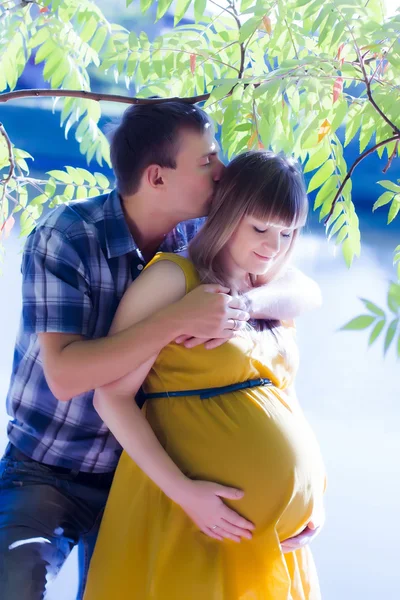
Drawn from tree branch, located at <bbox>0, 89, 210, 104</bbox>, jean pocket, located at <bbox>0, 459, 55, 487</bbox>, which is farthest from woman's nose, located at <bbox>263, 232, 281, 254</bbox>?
jean pocket, located at <bbox>0, 459, 55, 487</bbox>

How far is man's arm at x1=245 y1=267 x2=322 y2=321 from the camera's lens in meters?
1.38

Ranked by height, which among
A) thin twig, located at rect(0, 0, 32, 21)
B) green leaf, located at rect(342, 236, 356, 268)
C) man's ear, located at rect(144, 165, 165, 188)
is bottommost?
green leaf, located at rect(342, 236, 356, 268)

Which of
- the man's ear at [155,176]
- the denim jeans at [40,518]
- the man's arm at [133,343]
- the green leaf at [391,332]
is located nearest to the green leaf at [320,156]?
the man's ear at [155,176]

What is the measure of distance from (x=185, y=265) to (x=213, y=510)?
0.44 m

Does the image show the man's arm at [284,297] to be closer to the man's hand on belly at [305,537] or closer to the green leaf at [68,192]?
the man's hand on belly at [305,537]

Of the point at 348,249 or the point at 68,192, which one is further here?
the point at 68,192

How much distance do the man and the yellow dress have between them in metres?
0.09

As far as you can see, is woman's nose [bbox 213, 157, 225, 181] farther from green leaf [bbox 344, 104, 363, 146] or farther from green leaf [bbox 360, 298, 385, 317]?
green leaf [bbox 360, 298, 385, 317]

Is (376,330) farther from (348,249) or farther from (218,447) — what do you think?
(348,249)

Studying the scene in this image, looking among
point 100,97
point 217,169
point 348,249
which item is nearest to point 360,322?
point 217,169

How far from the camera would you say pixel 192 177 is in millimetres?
1423

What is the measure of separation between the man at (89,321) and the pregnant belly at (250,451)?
0.43ft

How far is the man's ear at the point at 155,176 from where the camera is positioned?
4.70 feet

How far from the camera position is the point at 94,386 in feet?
4.07
